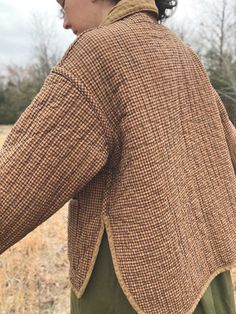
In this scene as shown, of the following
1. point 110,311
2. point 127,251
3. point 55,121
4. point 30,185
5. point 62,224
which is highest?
point 55,121

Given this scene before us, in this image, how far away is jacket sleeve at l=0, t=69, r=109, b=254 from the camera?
0.85 m

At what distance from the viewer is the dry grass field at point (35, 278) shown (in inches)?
115

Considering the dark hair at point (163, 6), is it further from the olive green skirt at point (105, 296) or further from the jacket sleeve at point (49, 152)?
the olive green skirt at point (105, 296)

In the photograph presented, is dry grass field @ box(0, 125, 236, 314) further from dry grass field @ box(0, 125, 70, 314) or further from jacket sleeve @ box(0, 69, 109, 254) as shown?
jacket sleeve @ box(0, 69, 109, 254)

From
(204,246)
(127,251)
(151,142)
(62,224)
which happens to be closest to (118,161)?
(151,142)

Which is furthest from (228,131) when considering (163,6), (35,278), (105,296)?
(35,278)

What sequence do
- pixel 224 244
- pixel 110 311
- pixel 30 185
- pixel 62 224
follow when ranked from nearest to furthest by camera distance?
1. pixel 30 185
2. pixel 110 311
3. pixel 224 244
4. pixel 62 224

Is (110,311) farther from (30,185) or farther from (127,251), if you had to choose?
(30,185)

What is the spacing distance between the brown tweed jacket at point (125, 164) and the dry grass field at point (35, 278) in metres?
2.01

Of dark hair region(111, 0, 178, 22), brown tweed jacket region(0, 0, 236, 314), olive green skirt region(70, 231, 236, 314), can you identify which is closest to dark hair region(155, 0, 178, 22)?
dark hair region(111, 0, 178, 22)

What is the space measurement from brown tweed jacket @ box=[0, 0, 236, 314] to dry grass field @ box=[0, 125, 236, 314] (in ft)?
6.58

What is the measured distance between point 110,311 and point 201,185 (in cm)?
35

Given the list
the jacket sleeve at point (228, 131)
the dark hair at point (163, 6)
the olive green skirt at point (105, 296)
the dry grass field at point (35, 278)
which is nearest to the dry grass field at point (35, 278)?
the dry grass field at point (35, 278)

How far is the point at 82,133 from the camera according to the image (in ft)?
2.84
